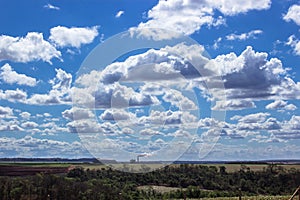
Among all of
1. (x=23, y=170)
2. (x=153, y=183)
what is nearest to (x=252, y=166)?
(x=153, y=183)

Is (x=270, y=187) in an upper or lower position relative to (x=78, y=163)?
lower

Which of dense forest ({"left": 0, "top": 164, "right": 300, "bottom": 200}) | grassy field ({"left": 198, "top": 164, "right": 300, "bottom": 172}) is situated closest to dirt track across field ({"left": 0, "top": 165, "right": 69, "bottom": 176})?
dense forest ({"left": 0, "top": 164, "right": 300, "bottom": 200})

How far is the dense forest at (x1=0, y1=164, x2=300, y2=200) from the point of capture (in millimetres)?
57281

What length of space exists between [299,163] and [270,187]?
48.8ft

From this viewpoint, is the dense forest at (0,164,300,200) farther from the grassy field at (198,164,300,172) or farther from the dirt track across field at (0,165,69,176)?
the grassy field at (198,164,300,172)

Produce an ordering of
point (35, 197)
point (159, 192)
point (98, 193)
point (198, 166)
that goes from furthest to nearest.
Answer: point (198, 166), point (159, 192), point (98, 193), point (35, 197)

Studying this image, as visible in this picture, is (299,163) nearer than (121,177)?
No

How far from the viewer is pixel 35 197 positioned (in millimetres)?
53594

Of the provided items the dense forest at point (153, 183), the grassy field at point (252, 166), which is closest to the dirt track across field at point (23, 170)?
the dense forest at point (153, 183)

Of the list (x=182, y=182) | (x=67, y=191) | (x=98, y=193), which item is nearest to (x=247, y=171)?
(x=182, y=182)

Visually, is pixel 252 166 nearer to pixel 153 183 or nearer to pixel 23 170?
pixel 153 183

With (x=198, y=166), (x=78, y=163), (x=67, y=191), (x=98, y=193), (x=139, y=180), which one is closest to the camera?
(x=67, y=191)

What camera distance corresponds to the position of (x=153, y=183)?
101m

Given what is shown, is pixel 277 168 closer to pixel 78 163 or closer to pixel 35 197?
pixel 78 163
